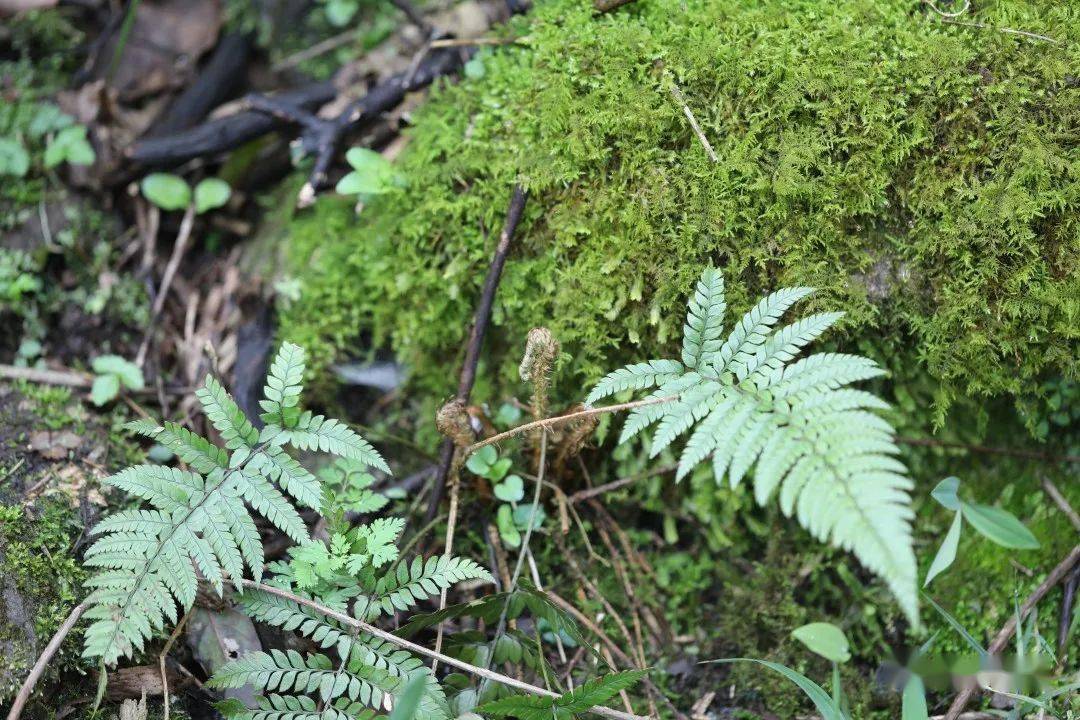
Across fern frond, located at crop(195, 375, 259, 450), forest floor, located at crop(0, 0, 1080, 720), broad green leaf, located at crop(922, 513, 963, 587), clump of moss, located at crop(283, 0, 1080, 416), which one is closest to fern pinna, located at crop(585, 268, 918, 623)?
broad green leaf, located at crop(922, 513, 963, 587)

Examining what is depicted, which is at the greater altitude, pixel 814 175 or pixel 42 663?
pixel 814 175

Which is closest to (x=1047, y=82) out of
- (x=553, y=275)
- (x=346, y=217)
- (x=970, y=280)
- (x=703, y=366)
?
(x=970, y=280)

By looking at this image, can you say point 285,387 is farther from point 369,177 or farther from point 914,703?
point 914,703

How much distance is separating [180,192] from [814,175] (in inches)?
110

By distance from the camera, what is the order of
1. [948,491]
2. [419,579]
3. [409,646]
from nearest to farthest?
[409,646], [419,579], [948,491]

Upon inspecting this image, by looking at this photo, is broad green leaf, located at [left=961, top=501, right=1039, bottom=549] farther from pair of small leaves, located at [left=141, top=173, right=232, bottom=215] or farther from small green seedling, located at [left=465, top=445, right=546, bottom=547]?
pair of small leaves, located at [left=141, top=173, right=232, bottom=215]

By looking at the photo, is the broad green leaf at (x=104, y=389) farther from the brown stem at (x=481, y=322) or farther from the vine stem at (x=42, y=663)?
the brown stem at (x=481, y=322)

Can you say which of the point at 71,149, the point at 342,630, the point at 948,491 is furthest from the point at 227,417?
the point at 948,491

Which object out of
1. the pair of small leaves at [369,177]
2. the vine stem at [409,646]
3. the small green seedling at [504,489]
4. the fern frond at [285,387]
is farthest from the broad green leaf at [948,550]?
the pair of small leaves at [369,177]

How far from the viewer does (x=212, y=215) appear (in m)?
3.88

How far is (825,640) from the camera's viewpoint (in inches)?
106

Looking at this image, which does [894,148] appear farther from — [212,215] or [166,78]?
[166,78]

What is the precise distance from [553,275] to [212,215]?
6.39 feet

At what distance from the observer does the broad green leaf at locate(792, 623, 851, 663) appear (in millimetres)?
2658
